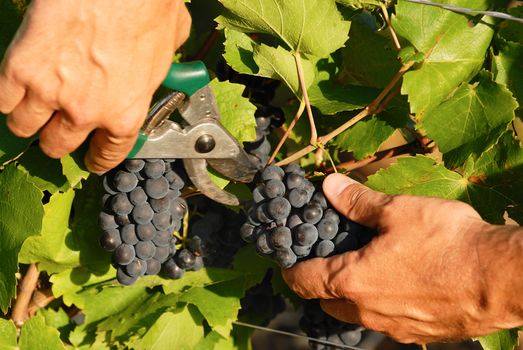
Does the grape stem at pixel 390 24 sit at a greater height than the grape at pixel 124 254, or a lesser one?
greater

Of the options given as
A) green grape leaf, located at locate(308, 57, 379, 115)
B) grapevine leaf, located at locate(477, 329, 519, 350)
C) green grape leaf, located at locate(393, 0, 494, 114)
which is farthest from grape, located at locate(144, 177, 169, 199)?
grapevine leaf, located at locate(477, 329, 519, 350)

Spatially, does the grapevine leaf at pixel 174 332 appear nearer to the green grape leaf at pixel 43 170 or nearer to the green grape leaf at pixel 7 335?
the green grape leaf at pixel 7 335

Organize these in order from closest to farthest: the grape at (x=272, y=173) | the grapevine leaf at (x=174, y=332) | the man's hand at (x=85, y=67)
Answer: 1. the man's hand at (x=85, y=67)
2. the grape at (x=272, y=173)
3. the grapevine leaf at (x=174, y=332)

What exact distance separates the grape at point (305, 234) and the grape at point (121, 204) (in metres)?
0.27

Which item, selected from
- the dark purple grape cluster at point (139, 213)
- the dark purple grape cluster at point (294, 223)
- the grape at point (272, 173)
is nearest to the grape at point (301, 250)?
the dark purple grape cluster at point (294, 223)

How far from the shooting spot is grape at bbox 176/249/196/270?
131 centimetres

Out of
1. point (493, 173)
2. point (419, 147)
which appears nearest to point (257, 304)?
point (419, 147)

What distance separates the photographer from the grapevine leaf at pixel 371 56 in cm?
136

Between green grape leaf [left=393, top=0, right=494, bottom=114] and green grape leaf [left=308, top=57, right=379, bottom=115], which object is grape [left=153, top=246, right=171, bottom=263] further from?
green grape leaf [left=393, top=0, right=494, bottom=114]

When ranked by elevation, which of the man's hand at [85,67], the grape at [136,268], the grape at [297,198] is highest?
the man's hand at [85,67]

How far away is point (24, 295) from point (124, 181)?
0.43 metres

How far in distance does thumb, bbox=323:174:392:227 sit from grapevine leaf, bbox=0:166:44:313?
0.46 m

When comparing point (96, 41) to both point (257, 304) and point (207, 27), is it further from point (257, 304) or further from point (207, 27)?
point (257, 304)

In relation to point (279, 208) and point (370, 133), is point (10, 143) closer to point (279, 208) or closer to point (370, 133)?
point (279, 208)
